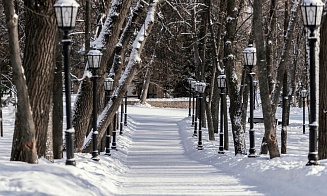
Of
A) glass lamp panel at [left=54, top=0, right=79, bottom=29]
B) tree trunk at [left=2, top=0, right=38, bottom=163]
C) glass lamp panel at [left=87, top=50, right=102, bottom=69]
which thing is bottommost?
tree trunk at [left=2, top=0, right=38, bottom=163]

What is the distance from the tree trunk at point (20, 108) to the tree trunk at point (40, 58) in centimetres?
60

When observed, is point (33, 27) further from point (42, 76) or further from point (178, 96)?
point (178, 96)

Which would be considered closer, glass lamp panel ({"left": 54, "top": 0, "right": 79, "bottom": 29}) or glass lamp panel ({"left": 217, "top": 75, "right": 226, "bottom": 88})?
glass lamp panel ({"left": 54, "top": 0, "right": 79, "bottom": 29})

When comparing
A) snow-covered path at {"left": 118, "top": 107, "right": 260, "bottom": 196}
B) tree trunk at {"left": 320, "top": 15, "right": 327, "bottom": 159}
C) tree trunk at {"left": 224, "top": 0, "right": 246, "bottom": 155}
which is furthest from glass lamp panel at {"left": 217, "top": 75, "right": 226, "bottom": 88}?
tree trunk at {"left": 320, "top": 15, "right": 327, "bottom": 159}

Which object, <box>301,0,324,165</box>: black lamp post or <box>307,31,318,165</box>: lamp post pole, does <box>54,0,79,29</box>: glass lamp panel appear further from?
<box>307,31,318,165</box>: lamp post pole

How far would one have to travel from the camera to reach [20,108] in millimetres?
10680

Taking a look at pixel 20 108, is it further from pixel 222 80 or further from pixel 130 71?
pixel 222 80

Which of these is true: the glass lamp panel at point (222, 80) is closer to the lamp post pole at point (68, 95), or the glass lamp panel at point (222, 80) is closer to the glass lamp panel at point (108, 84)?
the glass lamp panel at point (108, 84)

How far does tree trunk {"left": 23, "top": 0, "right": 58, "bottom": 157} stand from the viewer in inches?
468

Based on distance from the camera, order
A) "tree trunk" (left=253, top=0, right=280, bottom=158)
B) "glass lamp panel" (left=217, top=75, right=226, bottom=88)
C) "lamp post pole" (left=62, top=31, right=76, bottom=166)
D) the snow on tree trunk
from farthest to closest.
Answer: "glass lamp panel" (left=217, top=75, right=226, bottom=88) < the snow on tree trunk < "tree trunk" (left=253, top=0, right=280, bottom=158) < "lamp post pole" (left=62, top=31, right=76, bottom=166)

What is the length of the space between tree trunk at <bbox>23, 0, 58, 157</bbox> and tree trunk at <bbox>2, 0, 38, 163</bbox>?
597mm

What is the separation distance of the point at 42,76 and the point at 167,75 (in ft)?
177

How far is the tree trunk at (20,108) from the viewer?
10.3m

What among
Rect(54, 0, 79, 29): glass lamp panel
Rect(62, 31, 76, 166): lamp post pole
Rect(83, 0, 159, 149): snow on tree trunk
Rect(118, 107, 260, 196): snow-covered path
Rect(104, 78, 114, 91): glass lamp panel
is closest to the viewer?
Rect(54, 0, 79, 29): glass lamp panel
